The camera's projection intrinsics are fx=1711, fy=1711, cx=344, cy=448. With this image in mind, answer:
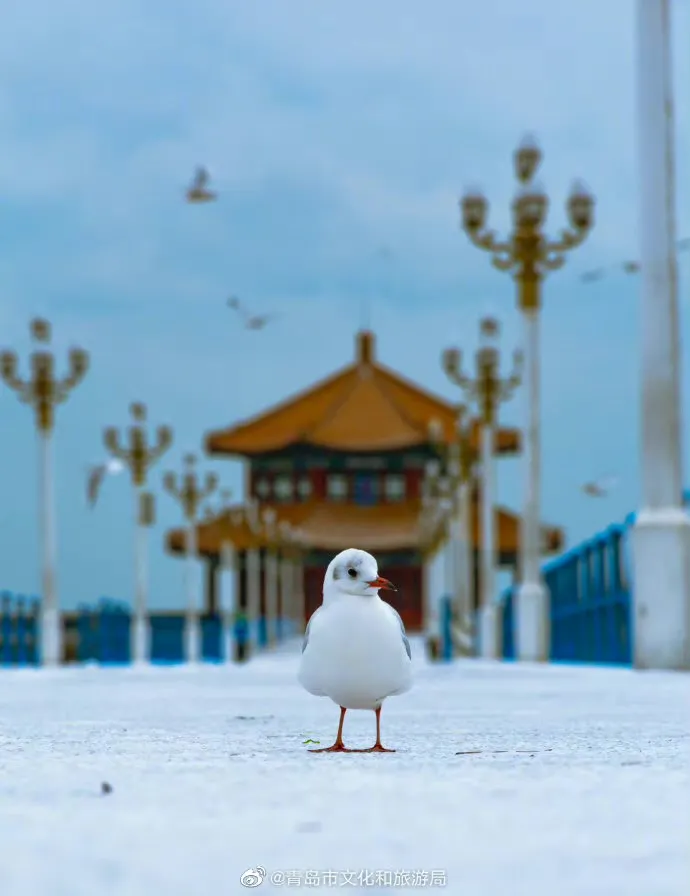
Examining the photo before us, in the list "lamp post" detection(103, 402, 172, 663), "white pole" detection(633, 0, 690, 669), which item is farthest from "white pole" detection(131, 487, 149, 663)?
"white pole" detection(633, 0, 690, 669)

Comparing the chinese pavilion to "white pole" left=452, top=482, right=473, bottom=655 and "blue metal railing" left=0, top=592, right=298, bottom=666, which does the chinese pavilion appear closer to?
"blue metal railing" left=0, top=592, right=298, bottom=666

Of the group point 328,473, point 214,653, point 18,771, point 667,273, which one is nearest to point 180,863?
point 18,771

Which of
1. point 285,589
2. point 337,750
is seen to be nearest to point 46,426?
point 337,750

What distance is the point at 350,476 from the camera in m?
101

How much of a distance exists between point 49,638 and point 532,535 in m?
9.23

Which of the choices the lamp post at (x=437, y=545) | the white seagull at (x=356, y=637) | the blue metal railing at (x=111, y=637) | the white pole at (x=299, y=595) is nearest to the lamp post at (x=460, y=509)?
the lamp post at (x=437, y=545)

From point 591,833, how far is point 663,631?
1102 centimetres

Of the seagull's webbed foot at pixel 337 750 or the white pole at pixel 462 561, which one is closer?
the seagull's webbed foot at pixel 337 750

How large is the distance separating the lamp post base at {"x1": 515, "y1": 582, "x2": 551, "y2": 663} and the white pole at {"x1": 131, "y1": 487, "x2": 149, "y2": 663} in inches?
603

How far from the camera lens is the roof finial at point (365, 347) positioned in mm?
108188

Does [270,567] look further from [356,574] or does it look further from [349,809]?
[349,809]

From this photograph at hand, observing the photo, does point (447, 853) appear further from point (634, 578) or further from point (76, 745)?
point (634, 578)

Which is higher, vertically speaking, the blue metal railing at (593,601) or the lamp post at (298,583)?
the lamp post at (298,583)

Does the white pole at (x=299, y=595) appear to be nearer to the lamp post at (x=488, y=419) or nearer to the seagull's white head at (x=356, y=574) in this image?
the lamp post at (x=488, y=419)
